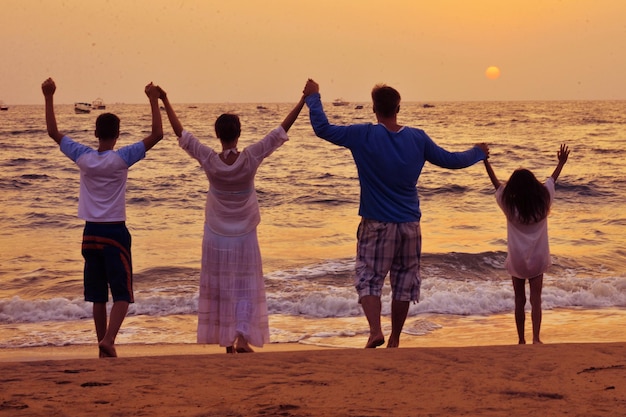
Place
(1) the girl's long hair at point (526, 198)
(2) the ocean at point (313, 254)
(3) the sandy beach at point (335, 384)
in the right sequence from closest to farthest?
(3) the sandy beach at point (335, 384) < (1) the girl's long hair at point (526, 198) < (2) the ocean at point (313, 254)

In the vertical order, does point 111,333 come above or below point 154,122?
below

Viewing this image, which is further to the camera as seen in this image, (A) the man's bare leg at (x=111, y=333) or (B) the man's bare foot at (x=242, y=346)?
(B) the man's bare foot at (x=242, y=346)

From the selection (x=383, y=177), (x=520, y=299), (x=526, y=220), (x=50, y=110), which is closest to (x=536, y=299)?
(x=520, y=299)

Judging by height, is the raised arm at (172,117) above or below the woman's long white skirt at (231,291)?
above

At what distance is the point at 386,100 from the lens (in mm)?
5770

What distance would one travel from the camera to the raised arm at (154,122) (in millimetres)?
5816

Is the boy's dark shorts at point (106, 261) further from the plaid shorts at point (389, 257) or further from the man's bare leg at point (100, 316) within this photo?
the plaid shorts at point (389, 257)

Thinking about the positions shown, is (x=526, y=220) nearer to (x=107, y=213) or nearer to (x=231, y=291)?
(x=231, y=291)

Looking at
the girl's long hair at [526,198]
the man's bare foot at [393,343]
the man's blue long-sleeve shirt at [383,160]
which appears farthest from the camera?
the girl's long hair at [526,198]

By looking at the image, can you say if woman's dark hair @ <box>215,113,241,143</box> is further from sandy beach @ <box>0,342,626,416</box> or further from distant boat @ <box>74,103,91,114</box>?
distant boat @ <box>74,103,91,114</box>

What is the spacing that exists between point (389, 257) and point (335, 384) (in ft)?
4.52

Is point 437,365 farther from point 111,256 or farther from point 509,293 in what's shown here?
point 509,293

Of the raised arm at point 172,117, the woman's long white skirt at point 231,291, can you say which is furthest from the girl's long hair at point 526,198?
the raised arm at point 172,117

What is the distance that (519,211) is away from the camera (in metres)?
6.54
